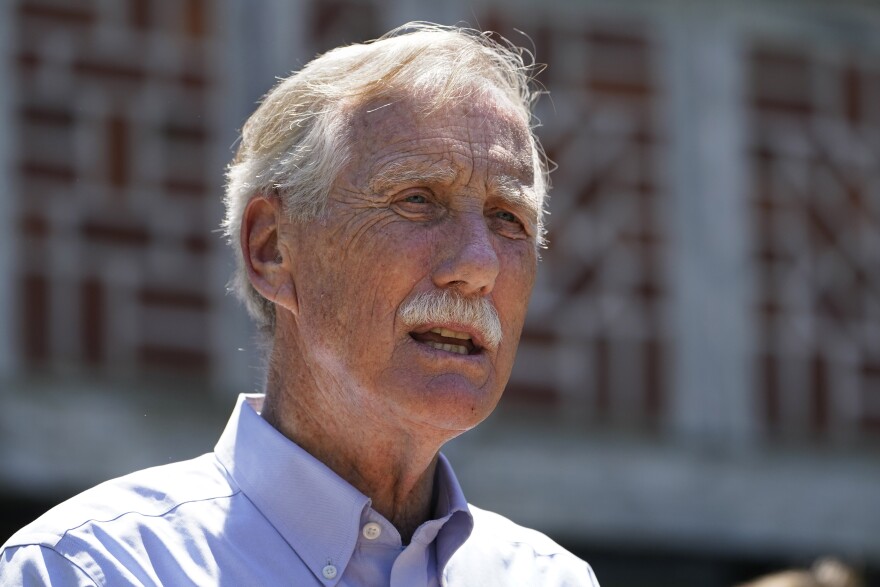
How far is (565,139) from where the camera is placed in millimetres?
9133

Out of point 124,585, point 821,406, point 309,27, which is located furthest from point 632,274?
point 124,585

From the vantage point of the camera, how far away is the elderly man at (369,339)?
94.8 inches

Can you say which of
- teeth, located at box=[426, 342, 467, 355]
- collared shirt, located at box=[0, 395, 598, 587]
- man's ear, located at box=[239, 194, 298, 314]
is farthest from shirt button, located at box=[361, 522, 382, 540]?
man's ear, located at box=[239, 194, 298, 314]

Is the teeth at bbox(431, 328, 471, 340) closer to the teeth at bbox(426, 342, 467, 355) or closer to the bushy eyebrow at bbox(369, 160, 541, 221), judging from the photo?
the teeth at bbox(426, 342, 467, 355)

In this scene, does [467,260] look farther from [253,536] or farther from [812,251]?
[812,251]

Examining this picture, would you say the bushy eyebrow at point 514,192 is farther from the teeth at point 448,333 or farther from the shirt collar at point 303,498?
the shirt collar at point 303,498

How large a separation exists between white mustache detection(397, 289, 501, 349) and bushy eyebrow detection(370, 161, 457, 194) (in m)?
0.21

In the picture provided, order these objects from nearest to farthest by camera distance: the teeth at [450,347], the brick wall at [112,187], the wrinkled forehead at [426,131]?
the teeth at [450,347]
the wrinkled forehead at [426,131]
the brick wall at [112,187]

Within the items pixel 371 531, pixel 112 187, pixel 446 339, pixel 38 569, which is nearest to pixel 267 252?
pixel 446 339

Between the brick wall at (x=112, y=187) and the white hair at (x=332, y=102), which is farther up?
the white hair at (x=332, y=102)

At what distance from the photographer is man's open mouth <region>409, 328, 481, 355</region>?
253cm

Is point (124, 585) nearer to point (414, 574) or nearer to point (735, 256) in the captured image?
point (414, 574)

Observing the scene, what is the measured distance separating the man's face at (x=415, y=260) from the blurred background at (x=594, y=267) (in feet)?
16.6

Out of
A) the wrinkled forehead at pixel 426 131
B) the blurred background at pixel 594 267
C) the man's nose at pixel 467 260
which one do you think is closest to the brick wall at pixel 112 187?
the blurred background at pixel 594 267
